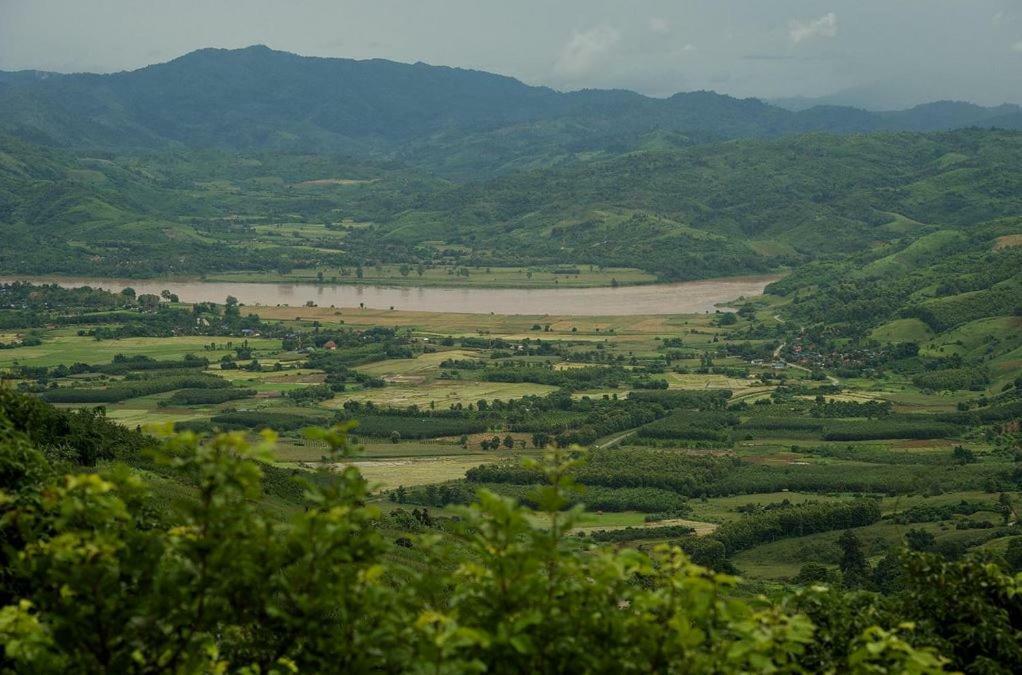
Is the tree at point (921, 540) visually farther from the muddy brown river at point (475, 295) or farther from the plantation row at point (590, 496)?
the muddy brown river at point (475, 295)

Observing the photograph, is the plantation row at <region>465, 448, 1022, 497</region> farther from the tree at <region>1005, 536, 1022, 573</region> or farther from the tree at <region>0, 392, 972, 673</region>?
the tree at <region>0, 392, 972, 673</region>

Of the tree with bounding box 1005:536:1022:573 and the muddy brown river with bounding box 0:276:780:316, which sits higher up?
the muddy brown river with bounding box 0:276:780:316

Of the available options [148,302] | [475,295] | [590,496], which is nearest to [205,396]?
[590,496]

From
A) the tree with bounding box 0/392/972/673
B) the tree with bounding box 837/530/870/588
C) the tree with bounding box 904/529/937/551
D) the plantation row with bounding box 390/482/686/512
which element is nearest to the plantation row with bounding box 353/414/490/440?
the plantation row with bounding box 390/482/686/512

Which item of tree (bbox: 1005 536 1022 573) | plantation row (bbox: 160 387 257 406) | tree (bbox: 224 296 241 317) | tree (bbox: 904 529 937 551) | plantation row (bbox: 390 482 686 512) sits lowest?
Answer: plantation row (bbox: 390 482 686 512)

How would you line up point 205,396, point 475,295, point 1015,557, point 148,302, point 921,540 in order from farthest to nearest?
point 475,295
point 148,302
point 205,396
point 921,540
point 1015,557

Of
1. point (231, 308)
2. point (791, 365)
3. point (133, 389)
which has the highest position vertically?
point (231, 308)

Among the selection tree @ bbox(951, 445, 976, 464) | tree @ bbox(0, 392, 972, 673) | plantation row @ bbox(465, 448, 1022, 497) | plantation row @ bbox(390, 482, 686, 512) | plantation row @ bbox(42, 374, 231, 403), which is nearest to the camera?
tree @ bbox(0, 392, 972, 673)

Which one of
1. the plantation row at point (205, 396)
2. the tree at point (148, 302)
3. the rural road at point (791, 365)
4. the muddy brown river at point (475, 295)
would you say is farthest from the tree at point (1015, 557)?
the tree at point (148, 302)

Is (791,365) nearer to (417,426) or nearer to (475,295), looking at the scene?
(417,426)
